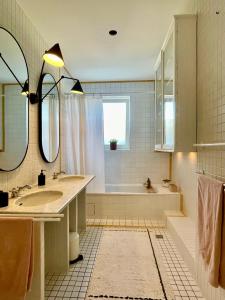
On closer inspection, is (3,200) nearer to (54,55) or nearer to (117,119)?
(54,55)

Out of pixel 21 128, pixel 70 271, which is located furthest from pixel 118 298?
pixel 21 128

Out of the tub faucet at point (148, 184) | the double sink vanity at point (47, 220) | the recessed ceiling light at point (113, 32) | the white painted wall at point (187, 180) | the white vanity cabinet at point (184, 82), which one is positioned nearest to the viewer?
the double sink vanity at point (47, 220)

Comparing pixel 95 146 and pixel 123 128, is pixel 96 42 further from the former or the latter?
pixel 123 128

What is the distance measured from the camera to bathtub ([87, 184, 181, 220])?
10.1ft

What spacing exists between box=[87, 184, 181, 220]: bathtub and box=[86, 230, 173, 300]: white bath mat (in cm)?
56

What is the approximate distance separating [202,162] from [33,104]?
175 centimetres

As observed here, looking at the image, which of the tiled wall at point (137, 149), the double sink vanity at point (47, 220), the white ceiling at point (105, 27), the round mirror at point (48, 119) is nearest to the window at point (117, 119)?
the tiled wall at point (137, 149)

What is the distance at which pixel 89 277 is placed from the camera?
1.81m

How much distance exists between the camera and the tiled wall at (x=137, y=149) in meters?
3.98

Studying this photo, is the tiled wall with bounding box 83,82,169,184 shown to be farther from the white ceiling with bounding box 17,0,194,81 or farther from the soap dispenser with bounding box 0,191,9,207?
the soap dispenser with bounding box 0,191,9,207

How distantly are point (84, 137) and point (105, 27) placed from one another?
1.66 meters

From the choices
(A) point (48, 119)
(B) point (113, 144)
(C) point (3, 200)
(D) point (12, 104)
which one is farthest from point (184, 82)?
(B) point (113, 144)

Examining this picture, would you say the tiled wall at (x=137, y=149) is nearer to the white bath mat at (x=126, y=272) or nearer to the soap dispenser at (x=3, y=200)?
the white bath mat at (x=126, y=272)

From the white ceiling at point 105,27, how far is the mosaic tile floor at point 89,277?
2.42 m
